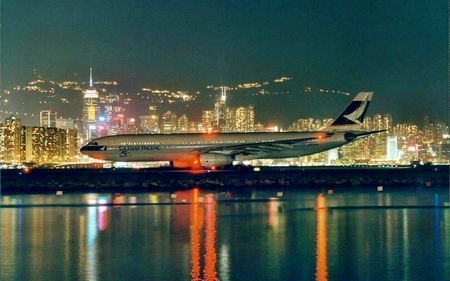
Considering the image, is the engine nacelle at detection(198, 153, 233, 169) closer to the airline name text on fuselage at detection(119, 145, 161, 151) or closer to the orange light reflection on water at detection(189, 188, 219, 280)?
the airline name text on fuselage at detection(119, 145, 161, 151)

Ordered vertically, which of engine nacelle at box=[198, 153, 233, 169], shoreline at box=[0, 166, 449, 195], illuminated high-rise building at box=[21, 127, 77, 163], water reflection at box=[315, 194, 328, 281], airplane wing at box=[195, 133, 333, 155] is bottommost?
water reflection at box=[315, 194, 328, 281]

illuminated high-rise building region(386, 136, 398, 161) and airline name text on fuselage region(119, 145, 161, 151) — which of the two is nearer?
airline name text on fuselage region(119, 145, 161, 151)

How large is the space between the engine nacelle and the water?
21.3m

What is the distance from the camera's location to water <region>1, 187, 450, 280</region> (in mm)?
19750

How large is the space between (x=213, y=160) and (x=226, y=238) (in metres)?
35.1

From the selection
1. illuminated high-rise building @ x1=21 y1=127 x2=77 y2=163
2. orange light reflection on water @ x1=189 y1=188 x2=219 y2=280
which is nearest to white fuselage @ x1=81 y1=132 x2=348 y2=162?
orange light reflection on water @ x1=189 y1=188 x2=219 y2=280

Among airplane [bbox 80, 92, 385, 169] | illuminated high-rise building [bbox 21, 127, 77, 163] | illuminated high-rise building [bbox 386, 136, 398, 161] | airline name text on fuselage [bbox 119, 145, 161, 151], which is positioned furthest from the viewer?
illuminated high-rise building [bbox 21, 127, 77, 163]

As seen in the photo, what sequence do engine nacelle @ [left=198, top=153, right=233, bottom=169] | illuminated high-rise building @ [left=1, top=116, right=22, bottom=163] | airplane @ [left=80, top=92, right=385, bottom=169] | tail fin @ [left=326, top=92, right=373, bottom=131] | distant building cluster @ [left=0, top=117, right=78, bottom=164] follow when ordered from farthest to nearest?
distant building cluster @ [left=0, top=117, right=78, bottom=164] < illuminated high-rise building @ [left=1, top=116, right=22, bottom=163] < tail fin @ [left=326, top=92, right=373, bottom=131] < airplane @ [left=80, top=92, right=385, bottom=169] < engine nacelle @ [left=198, top=153, right=233, bottom=169]

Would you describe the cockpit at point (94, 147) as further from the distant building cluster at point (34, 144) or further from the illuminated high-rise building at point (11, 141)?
the illuminated high-rise building at point (11, 141)

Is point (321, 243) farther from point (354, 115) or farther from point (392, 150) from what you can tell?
point (392, 150)

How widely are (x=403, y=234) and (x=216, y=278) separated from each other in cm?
935

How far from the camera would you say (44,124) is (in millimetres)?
158375

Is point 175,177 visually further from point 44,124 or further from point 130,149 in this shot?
point 44,124

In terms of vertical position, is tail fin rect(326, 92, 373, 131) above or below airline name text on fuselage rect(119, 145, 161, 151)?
above
